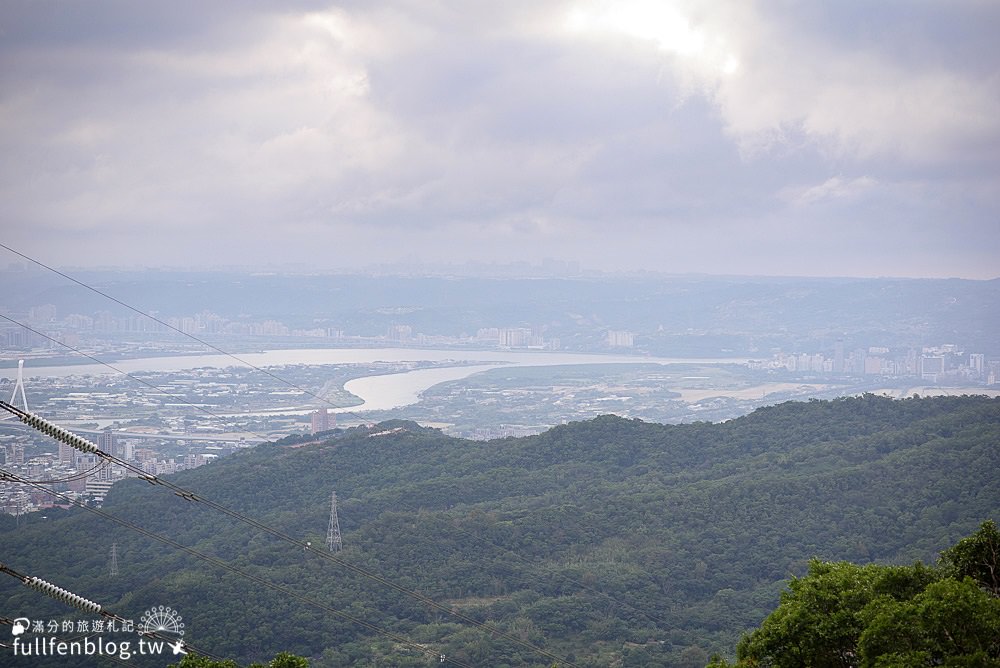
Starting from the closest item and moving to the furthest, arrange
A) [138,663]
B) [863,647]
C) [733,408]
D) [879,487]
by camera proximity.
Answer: [863,647], [138,663], [879,487], [733,408]

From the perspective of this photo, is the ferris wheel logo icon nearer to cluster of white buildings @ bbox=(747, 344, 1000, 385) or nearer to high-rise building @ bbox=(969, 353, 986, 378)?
cluster of white buildings @ bbox=(747, 344, 1000, 385)

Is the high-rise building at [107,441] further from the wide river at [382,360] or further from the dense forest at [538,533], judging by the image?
the wide river at [382,360]

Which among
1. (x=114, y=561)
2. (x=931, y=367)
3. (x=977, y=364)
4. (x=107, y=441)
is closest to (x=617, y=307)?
(x=931, y=367)

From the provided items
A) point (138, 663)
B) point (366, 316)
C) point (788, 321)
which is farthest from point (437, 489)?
point (788, 321)

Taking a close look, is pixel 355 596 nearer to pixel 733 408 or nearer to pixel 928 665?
pixel 928 665
